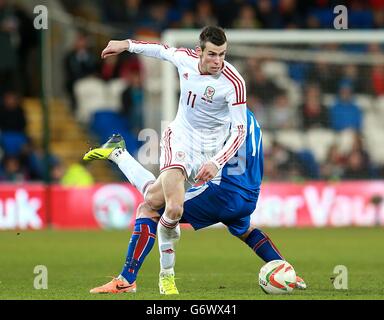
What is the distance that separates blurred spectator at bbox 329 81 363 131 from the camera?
19.9 metres

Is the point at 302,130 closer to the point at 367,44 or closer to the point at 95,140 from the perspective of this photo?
the point at 367,44

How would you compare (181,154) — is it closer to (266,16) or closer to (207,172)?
(207,172)

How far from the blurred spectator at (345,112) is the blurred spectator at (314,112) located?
15cm

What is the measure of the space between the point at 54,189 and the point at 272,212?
356 centimetres

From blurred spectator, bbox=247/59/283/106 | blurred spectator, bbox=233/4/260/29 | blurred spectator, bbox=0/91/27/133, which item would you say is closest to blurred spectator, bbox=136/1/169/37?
blurred spectator, bbox=233/4/260/29

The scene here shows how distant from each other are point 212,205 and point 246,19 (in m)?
12.8

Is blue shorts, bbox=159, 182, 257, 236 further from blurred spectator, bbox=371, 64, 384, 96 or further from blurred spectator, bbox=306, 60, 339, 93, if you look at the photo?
blurred spectator, bbox=371, 64, 384, 96

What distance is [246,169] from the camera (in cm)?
954

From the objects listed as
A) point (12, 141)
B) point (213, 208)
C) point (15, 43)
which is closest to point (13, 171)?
point (12, 141)

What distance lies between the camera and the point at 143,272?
1131 centimetres

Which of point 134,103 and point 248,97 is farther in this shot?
point 134,103
